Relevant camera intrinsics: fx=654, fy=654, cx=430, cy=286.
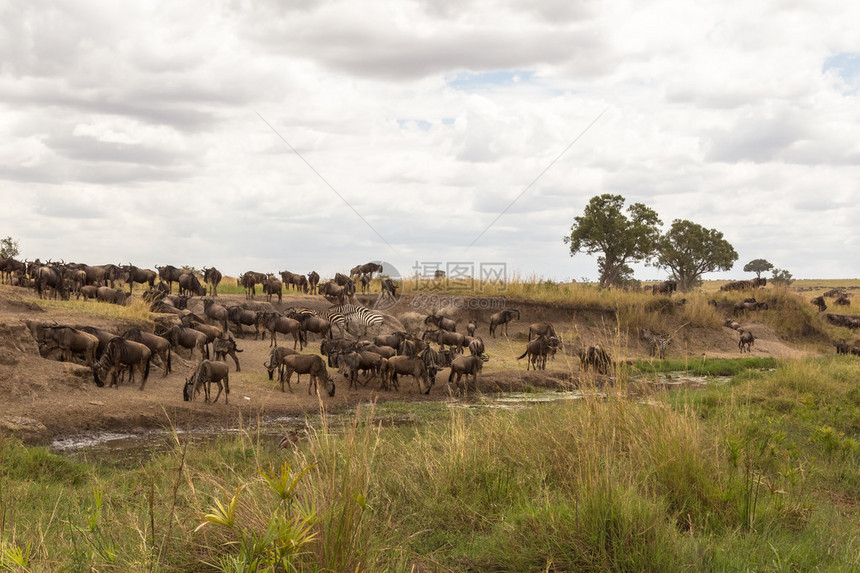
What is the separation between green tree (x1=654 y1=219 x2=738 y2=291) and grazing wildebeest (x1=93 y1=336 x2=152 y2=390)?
166ft

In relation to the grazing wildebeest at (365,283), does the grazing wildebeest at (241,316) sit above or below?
below

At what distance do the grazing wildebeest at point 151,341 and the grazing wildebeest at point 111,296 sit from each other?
7669 millimetres

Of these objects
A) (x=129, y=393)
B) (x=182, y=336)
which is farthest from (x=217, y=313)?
(x=129, y=393)

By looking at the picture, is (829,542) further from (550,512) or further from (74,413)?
(74,413)

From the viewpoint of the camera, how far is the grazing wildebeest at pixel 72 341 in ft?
49.8

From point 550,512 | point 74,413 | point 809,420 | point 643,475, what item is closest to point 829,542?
point 643,475

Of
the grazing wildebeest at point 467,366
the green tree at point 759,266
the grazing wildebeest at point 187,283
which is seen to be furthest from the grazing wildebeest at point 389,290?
the green tree at point 759,266

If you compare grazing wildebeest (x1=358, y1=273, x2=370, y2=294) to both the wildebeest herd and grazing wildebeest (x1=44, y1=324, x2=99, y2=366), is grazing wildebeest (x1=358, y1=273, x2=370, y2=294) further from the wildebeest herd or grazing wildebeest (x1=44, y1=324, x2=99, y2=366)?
grazing wildebeest (x1=44, y1=324, x2=99, y2=366)

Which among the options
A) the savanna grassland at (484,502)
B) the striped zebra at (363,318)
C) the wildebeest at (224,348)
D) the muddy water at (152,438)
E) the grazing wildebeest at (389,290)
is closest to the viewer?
the savanna grassland at (484,502)

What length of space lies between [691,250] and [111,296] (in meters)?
50.0

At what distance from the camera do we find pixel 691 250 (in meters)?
58.8

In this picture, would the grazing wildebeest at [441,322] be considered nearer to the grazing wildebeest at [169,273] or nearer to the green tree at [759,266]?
the grazing wildebeest at [169,273]

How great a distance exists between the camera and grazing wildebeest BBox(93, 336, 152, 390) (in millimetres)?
14688

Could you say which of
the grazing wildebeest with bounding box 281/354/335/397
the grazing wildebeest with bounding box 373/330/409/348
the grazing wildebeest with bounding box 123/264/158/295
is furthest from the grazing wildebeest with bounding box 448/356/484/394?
the grazing wildebeest with bounding box 123/264/158/295
